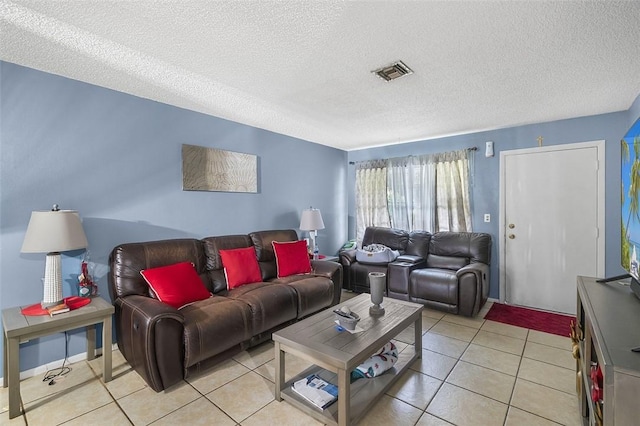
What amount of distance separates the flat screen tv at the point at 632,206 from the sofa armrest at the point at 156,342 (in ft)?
9.34

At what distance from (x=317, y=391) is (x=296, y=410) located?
173 mm

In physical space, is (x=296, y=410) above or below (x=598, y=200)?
below

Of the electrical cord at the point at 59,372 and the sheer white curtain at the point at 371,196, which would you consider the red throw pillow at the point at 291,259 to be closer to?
the sheer white curtain at the point at 371,196

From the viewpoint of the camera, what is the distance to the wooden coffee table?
1666mm

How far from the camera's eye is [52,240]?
6.74 ft

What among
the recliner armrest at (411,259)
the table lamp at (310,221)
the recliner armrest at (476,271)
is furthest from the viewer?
the table lamp at (310,221)

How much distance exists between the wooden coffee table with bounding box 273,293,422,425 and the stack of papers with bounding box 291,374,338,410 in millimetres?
28

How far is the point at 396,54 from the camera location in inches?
81.9

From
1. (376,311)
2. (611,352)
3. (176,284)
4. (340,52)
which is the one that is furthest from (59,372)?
(611,352)

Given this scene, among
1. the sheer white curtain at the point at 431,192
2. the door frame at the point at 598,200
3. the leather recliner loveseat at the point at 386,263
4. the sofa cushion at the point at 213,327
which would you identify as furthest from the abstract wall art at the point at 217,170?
the door frame at the point at 598,200

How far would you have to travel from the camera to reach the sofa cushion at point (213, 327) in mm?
2113

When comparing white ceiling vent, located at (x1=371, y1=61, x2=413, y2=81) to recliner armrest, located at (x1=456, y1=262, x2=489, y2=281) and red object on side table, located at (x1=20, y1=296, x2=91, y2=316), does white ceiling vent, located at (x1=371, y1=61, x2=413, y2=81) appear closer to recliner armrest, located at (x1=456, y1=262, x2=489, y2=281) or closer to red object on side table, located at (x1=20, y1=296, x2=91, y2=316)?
recliner armrest, located at (x1=456, y1=262, x2=489, y2=281)

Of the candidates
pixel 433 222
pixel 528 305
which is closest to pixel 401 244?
pixel 433 222

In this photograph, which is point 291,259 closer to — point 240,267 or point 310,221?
point 240,267
